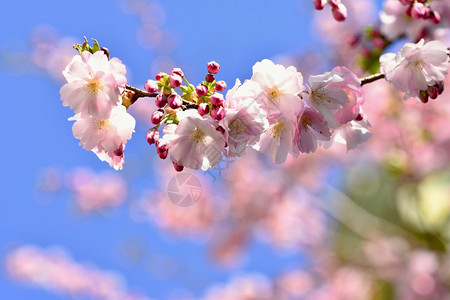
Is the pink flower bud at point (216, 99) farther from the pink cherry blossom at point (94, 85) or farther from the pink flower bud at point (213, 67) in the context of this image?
the pink cherry blossom at point (94, 85)

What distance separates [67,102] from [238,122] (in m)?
0.37

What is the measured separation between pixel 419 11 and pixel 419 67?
1.07 feet

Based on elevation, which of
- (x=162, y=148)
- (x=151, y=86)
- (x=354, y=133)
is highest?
(x=354, y=133)

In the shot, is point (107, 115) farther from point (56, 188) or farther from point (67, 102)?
point (56, 188)

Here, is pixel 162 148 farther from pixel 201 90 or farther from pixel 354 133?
pixel 354 133

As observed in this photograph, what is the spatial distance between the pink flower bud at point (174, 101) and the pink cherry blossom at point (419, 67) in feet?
1.75

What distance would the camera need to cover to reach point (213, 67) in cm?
95

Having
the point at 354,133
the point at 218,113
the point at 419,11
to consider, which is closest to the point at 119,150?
the point at 218,113

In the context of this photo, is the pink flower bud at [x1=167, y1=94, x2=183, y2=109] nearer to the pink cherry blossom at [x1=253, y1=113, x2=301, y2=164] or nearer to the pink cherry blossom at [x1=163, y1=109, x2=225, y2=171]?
the pink cherry blossom at [x1=163, y1=109, x2=225, y2=171]

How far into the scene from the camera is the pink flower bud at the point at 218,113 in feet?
2.98


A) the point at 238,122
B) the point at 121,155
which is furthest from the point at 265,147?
the point at 121,155

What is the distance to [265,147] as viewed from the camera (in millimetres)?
1026

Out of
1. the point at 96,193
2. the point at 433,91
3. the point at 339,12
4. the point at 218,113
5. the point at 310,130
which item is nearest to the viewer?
the point at 218,113

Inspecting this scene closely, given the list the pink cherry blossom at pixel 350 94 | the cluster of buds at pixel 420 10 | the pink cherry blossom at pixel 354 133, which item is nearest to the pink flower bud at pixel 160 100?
the pink cherry blossom at pixel 350 94
